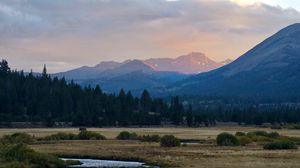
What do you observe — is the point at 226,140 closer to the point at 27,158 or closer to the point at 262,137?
the point at 262,137

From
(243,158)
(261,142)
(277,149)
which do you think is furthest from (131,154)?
(261,142)

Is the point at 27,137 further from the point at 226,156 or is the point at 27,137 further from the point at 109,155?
the point at 226,156

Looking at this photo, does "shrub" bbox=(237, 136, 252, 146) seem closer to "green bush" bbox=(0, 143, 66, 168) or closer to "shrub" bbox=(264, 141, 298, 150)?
"shrub" bbox=(264, 141, 298, 150)

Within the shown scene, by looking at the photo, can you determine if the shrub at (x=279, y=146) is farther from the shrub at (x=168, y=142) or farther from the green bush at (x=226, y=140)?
the shrub at (x=168, y=142)

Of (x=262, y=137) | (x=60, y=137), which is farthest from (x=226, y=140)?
(x=60, y=137)

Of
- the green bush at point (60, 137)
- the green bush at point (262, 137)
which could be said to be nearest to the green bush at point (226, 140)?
the green bush at point (262, 137)

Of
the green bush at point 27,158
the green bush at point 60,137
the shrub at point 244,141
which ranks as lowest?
the green bush at point 27,158

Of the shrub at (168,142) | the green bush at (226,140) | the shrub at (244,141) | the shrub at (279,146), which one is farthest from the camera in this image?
the shrub at (244,141)

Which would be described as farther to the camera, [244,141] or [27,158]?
[244,141]

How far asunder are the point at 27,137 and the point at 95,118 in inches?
3827

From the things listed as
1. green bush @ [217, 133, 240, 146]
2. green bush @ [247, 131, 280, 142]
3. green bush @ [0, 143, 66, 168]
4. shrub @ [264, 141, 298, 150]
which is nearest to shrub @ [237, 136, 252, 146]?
green bush @ [217, 133, 240, 146]

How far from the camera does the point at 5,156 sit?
62688mm

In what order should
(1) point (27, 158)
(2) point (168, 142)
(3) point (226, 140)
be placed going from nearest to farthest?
(1) point (27, 158), (2) point (168, 142), (3) point (226, 140)

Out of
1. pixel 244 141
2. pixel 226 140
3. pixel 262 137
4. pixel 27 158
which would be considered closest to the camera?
pixel 27 158
